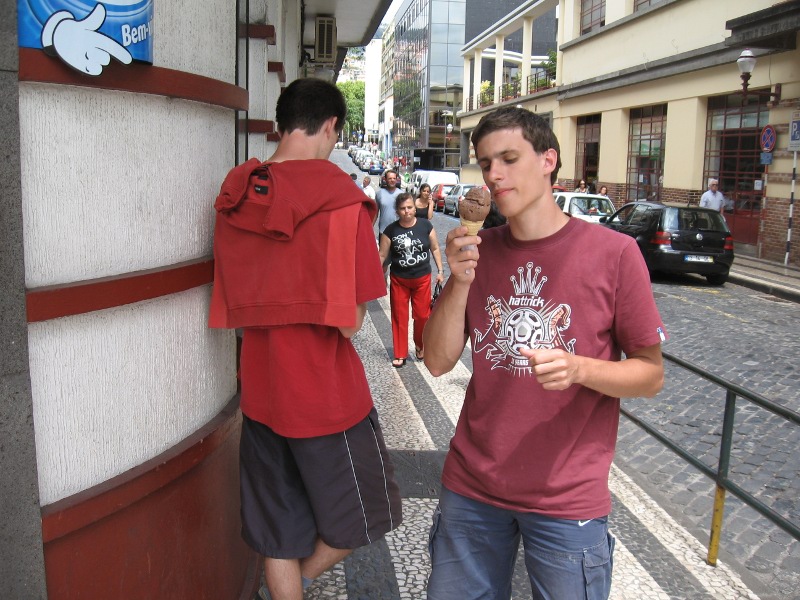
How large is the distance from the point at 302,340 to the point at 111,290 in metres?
0.61

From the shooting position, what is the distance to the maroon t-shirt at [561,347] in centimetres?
227

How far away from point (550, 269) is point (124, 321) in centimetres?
125

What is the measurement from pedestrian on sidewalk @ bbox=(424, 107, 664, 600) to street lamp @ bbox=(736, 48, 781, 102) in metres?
17.1

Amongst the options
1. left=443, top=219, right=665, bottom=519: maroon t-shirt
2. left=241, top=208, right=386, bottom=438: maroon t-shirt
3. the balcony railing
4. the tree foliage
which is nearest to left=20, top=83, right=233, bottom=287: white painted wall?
left=241, top=208, right=386, bottom=438: maroon t-shirt

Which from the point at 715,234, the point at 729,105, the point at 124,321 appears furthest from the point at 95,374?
the point at 729,105

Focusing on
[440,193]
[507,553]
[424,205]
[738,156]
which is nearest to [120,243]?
[507,553]

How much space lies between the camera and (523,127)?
7.68 ft

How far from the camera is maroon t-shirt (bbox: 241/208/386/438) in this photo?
8.44 feet

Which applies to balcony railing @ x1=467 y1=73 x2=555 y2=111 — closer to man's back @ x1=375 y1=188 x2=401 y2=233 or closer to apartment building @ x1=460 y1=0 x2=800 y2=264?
apartment building @ x1=460 y1=0 x2=800 y2=264

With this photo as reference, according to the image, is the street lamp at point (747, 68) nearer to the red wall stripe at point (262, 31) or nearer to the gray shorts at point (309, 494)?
the red wall stripe at point (262, 31)

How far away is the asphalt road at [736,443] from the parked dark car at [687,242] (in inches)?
163

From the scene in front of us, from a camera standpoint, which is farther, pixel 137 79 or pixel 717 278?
pixel 717 278

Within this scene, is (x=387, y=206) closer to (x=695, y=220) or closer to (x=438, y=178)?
(x=695, y=220)

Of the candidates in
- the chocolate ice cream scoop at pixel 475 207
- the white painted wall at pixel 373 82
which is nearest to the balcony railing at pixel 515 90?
the chocolate ice cream scoop at pixel 475 207
